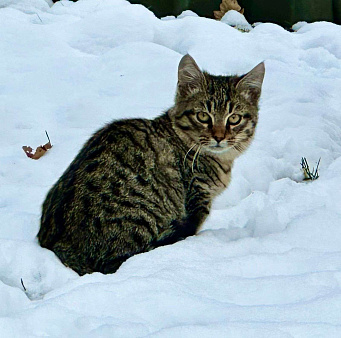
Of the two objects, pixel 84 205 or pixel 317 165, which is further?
pixel 317 165

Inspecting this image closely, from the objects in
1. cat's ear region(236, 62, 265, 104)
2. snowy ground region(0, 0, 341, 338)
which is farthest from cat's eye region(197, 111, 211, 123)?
snowy ground region(0, 0, 341, 338)

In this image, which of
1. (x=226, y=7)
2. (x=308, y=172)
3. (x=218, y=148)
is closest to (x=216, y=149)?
(x=218, y=148)

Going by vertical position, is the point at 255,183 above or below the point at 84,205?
below

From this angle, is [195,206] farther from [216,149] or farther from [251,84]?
[251,84]

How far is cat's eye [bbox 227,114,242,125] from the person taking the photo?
4.12 metres

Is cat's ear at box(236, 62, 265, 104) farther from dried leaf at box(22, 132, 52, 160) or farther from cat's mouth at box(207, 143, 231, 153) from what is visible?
dried leaf at box(22, 132, 52, 160)

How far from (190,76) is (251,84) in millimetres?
392

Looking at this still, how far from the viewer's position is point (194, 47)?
6605 mm

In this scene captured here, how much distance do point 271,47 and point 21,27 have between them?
249 centimetres

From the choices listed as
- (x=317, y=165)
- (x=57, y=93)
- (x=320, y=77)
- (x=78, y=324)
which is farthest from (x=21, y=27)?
(x=78, y=324)

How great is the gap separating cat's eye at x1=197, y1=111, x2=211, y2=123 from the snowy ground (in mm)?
630

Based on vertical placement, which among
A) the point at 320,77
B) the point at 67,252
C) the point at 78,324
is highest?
the point at 78,324

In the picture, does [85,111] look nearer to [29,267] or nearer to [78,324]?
[29,267]

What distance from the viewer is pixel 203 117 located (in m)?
4.14
